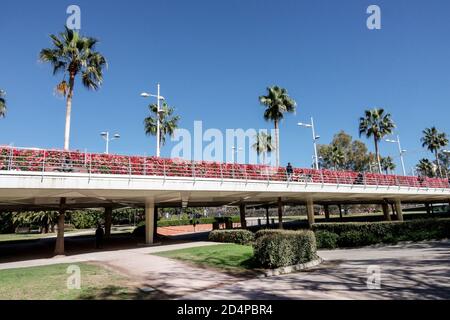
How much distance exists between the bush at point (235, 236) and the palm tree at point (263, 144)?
41.6m

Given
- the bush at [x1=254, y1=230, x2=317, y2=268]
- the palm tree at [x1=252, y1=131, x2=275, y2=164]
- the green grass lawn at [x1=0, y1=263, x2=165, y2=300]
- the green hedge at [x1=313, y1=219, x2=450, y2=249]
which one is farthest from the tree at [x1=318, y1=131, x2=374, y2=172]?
the green grass lawn at [x1=0, y1=263, x2=165, y2=300]

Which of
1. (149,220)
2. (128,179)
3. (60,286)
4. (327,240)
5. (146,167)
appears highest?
(146,167)

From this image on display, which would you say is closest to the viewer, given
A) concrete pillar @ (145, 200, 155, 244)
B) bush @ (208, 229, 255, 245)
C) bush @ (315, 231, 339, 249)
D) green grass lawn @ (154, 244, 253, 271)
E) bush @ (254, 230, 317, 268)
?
bush @ (254, 230, 317, 268)

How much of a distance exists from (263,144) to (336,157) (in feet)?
73.2

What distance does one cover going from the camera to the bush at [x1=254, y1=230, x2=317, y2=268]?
13.6 meters

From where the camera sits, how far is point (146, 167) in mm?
20484

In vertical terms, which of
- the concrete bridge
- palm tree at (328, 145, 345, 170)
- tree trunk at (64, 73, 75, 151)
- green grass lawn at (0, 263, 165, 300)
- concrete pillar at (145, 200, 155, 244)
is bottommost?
green grass lawn at (0, 263, 165, 300)

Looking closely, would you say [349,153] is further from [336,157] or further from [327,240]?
[327,240]

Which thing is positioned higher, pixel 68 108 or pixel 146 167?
pixel 68 108

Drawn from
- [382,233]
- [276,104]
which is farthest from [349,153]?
[382,233]

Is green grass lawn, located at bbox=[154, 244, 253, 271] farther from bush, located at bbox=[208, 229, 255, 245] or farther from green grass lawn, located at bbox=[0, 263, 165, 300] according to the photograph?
green grass lawn, located at bbox=[0, 263, 165, 300]

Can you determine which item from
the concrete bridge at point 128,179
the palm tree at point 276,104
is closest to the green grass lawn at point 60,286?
the concrete bridge at point 128,179

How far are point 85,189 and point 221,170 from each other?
885 cm
